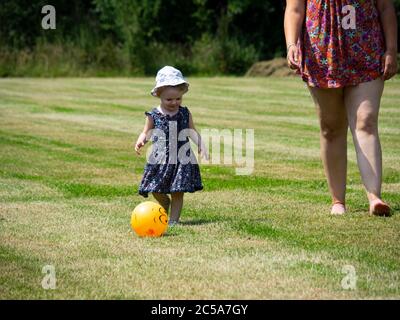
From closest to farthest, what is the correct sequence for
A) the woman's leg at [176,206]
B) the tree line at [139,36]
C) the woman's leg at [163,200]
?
the woman's leg at [176,206] < the woman's leg at [163,200] < the tree line at [139,36]

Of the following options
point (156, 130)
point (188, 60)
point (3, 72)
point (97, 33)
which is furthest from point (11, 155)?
point (97, 33)

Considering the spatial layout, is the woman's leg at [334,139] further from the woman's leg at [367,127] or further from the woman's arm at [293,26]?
the woman's arm at [293,26]

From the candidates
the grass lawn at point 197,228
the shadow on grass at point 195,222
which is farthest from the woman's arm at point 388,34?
the shadow on grass at point 195,222

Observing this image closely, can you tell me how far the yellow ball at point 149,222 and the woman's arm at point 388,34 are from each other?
2.13 m

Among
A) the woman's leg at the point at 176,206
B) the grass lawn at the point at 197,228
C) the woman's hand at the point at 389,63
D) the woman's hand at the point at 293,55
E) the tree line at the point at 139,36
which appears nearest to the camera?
the grass lawn at the point at 197,228

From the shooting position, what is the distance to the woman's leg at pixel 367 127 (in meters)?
7.63

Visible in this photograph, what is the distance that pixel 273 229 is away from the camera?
7.27m

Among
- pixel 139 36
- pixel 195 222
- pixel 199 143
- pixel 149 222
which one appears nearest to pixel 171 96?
pixel 199 143

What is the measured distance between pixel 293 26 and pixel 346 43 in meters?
0.44

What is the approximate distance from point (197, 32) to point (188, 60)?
15.2ft

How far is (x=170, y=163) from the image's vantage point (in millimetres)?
7883

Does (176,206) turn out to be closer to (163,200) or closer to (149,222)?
(163,200)

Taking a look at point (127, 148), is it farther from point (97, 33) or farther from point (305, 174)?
point (97, 33)

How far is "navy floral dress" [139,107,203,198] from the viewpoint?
7.84 metres
